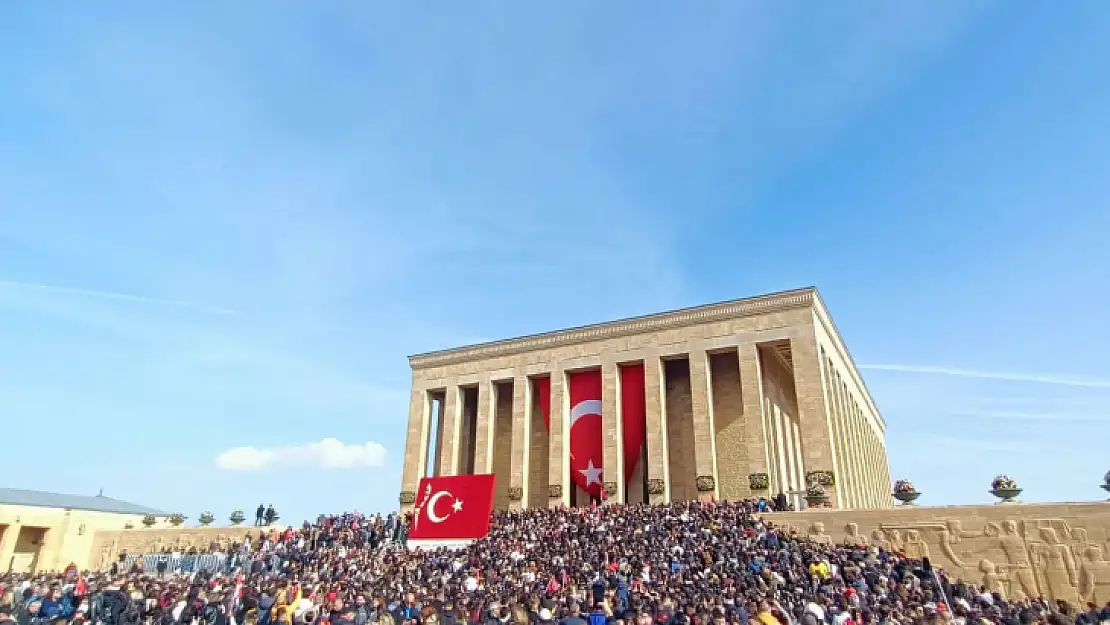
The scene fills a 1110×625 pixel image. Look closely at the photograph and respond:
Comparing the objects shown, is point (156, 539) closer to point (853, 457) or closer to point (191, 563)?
point (191, 563)

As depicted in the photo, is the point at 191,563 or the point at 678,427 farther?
the point at 678,427

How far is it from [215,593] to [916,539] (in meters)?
19.2

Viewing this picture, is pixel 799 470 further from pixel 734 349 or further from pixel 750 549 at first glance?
pixel 750 549

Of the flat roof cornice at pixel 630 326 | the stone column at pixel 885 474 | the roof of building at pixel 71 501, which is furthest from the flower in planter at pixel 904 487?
the roof of building at pixel 71 501

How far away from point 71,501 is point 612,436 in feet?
195

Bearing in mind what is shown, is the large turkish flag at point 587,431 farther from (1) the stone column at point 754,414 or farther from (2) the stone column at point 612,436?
(1) the stone column at point 754,414

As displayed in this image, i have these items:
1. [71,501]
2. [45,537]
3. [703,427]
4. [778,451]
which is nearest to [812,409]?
[778,451]

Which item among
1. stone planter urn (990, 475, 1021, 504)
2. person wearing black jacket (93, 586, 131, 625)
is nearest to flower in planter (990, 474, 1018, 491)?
stone planter urn (990, 475, 1021, 504)

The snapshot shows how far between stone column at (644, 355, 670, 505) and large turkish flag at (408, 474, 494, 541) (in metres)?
7.72

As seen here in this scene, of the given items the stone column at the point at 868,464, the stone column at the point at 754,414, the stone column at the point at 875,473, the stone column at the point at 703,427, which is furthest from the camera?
the stone column at the point at 875,473

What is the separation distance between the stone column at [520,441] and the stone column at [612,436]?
4519mm

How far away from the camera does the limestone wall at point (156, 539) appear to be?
31648 mm

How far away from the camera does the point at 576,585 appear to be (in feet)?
58.3

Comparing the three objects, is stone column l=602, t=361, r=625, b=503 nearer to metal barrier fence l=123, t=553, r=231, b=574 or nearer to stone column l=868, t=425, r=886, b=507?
metal barrier fence l=123, t=553, r=231, b=574
